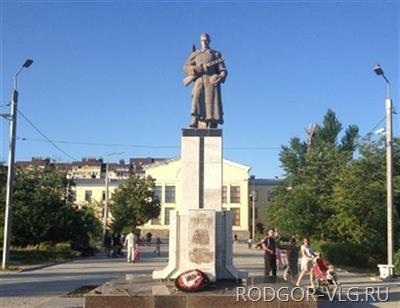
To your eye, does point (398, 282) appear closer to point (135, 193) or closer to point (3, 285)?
point (3, 285)

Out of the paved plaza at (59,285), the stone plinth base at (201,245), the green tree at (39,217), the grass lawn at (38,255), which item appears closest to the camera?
the paved plaza at (59,285)

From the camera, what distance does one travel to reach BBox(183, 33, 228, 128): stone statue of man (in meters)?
17.0

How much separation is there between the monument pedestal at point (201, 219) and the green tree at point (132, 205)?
136 feet

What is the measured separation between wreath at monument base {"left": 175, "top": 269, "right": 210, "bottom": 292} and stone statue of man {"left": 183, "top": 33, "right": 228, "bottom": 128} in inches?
188

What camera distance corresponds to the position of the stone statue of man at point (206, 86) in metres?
17.0

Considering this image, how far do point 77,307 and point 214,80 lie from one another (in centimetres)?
710

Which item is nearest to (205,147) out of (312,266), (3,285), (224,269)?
(224,269)

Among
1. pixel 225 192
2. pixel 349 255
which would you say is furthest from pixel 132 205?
pixel 225 192

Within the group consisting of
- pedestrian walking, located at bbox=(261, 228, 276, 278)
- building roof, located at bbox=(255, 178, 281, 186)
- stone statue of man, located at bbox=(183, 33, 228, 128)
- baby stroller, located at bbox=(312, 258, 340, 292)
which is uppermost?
building roof, located at bbox=(255, 178, 281, 186)

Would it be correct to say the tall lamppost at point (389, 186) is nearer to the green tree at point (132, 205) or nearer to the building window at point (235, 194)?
the green tree at point (132, 205)

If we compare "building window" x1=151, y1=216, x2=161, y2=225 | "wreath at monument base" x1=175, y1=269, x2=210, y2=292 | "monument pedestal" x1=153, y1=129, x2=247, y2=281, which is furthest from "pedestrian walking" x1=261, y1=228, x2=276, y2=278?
"building window" x1=151, y1=216, x2=161, y2=225

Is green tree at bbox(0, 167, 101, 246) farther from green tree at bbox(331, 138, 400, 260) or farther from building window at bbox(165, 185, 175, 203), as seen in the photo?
building window at bbox(165, 185, 175, 203)

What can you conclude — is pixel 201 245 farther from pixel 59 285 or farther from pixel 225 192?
pixel 225 192

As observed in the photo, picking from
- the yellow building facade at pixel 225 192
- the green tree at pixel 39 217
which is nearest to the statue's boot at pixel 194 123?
the green tree at pixel 39 217
